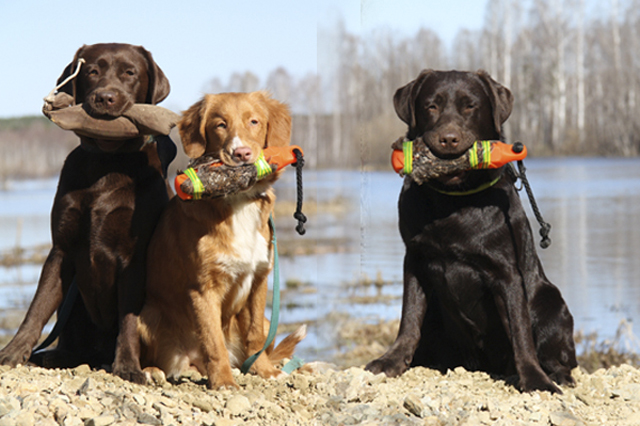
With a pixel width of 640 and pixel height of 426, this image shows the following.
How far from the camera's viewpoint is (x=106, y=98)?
3.24 meters

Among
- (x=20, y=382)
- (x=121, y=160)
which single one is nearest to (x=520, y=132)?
(x=121, y=160)

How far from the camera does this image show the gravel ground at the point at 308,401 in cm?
267

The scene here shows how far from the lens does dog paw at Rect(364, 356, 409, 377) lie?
3340 millimetres

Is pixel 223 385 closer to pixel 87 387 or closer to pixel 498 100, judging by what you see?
pixel 87 387

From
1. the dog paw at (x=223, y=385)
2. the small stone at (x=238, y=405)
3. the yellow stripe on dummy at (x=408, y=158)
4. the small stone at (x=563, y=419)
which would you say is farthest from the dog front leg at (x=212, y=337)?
the small stone at (x=563, y=419)

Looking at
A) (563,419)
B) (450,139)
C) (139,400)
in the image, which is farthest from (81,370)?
(563,419)

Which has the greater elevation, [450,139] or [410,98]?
[410,98]

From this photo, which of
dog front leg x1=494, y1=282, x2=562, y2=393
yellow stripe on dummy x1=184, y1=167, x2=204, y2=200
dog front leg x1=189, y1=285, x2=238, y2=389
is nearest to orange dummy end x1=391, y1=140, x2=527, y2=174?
dog front leg x1=494, y1=282, x2=562, y2=393

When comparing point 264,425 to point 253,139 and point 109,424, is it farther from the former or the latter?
point 253,139

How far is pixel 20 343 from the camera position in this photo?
10.8ft

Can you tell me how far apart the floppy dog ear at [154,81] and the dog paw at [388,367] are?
197cm

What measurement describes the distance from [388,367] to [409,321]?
29 cm

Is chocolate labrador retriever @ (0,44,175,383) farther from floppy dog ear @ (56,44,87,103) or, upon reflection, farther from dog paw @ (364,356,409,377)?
dog paw @ (364,356,409,377)

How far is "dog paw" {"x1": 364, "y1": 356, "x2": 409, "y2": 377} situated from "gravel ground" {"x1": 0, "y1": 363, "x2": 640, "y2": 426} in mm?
47
